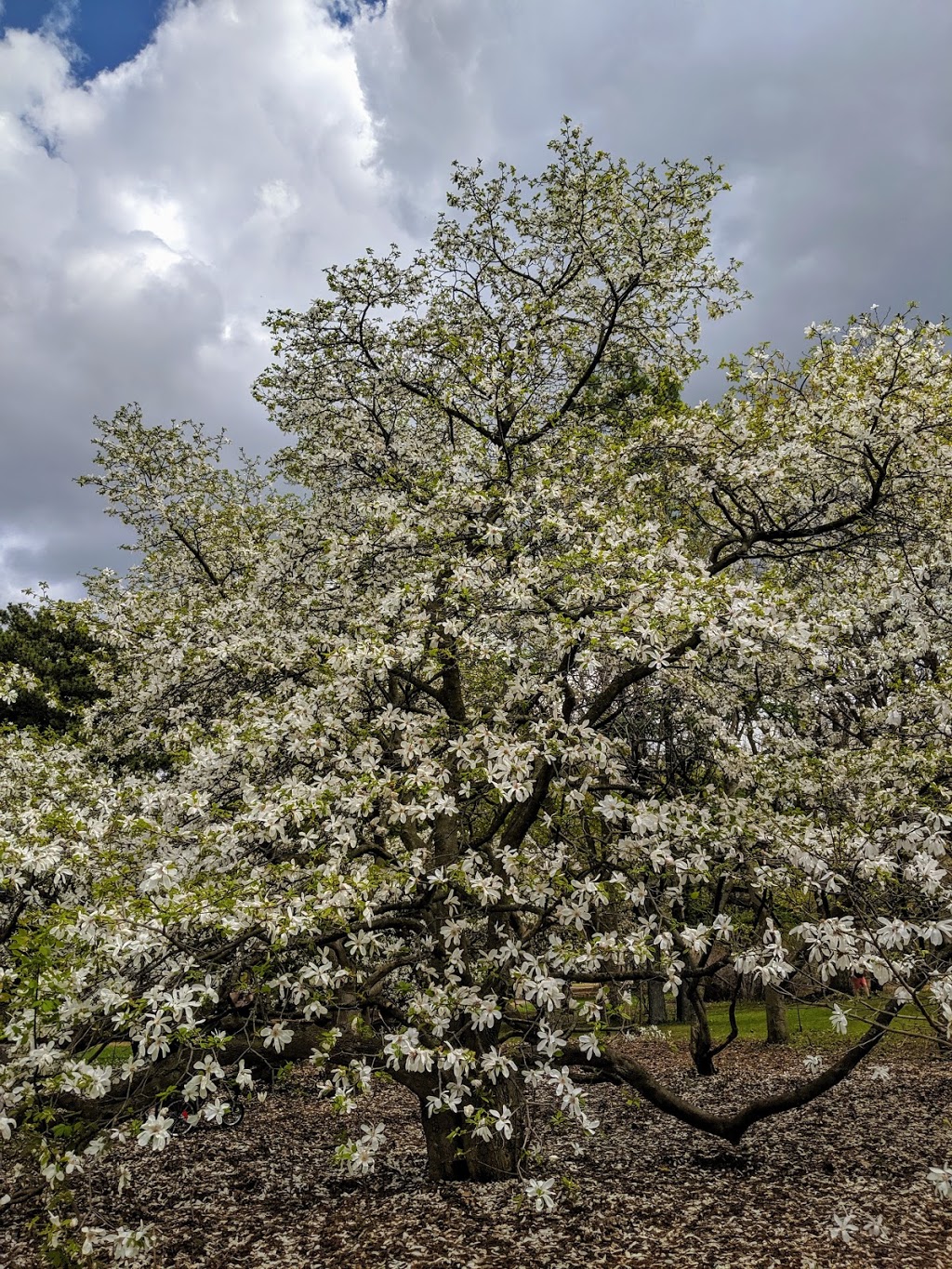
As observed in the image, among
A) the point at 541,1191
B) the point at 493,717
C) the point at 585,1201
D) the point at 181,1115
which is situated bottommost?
the point at 585,1201

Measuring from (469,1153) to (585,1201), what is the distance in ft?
4.68

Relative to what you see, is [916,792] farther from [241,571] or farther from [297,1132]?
[297,1132]

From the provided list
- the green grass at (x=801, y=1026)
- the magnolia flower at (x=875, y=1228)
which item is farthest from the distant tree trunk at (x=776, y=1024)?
the magnolia flower at (x=875, y=1228)

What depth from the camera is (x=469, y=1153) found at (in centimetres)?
896

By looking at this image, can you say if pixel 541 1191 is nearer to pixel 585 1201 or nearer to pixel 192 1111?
pixel 585 1201

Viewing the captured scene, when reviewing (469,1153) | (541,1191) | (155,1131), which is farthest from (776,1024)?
(155,1131)

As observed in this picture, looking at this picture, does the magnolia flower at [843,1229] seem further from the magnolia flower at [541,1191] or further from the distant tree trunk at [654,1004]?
the distant tree trunk at [654,1004]

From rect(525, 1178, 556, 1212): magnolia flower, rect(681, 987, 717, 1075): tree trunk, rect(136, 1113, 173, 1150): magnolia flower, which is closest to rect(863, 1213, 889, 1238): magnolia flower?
rect(525, 1178, 556, 1212): magnolia flower

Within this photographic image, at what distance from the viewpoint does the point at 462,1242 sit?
781cm

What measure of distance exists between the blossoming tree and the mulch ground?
88 cm

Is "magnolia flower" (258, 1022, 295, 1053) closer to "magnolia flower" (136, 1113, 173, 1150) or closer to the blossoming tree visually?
the blossoming tree

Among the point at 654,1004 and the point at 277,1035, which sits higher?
the point at 277,1035

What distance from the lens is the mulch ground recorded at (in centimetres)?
755

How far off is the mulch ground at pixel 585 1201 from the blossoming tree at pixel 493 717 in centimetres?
88
